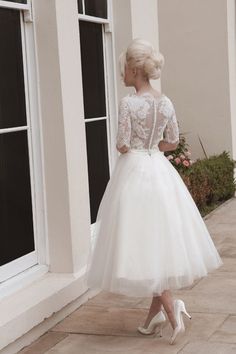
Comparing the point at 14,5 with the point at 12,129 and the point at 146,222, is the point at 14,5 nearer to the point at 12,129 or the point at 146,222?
the point at 12,129

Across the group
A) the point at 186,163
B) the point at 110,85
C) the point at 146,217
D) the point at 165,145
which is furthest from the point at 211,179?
the point at 146,217

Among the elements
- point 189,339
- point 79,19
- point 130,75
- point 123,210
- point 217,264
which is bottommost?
point 189,339

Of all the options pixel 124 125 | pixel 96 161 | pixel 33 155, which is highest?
pixel 124 125

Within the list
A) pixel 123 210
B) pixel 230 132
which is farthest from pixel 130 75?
pixel 230 132

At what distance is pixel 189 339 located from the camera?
510 cm

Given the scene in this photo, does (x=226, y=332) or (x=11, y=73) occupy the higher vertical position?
(x=11, y=73)

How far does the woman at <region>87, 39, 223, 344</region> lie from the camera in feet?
15.9

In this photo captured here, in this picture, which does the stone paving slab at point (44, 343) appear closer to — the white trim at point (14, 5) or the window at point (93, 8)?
the white trim at point (14, 5)

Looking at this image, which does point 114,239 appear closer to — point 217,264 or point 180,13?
point 217,264

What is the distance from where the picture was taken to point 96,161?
6.96 metres

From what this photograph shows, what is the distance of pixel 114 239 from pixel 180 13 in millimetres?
7451

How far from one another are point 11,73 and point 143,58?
3.66 ft

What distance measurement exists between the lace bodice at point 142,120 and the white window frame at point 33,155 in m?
0.97

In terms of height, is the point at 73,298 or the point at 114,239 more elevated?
the point at 114,239
